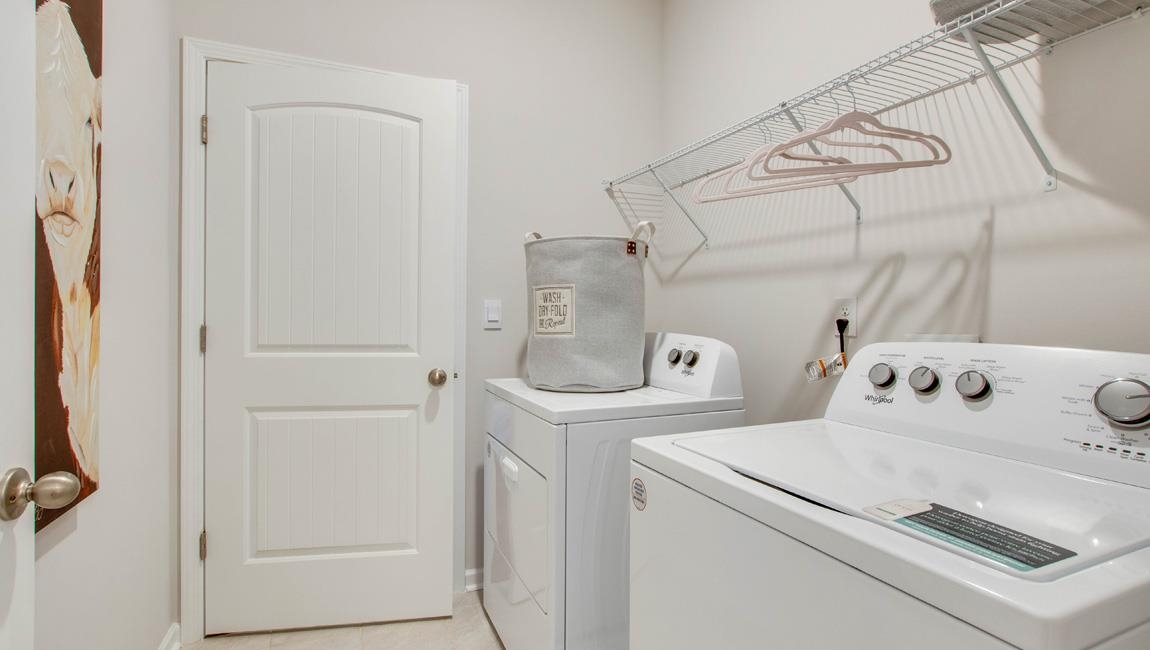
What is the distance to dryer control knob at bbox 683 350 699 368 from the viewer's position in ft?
5.34

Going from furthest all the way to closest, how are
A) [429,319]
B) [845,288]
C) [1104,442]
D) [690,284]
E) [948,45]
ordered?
[690,284], [429,319], [845,288], [948,45], [1104,442]

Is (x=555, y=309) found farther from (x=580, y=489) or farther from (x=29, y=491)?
(x=29, y=491)

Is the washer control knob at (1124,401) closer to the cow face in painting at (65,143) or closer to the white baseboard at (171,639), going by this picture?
the cow face in painting at (65,143)

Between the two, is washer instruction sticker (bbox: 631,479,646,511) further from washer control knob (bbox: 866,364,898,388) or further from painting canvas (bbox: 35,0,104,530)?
painting canvas (bbox: 35,0,104,530)

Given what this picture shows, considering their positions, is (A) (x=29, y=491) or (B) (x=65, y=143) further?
(B) (x=65, y=143)

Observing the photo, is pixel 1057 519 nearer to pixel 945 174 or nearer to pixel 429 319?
pixel 945 174

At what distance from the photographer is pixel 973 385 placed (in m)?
0.92

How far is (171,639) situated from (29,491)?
1.43 m

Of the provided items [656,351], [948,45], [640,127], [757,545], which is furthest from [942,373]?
[640,127]

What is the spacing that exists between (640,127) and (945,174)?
4.57 feet

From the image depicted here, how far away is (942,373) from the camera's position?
99cm

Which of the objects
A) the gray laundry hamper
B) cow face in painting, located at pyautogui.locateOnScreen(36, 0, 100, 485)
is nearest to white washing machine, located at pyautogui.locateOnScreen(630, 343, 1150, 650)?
the gray laundry hamper

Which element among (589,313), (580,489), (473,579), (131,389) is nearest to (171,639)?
(131,389)

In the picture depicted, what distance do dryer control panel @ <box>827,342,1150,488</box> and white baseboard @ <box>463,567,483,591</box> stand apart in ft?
5.18
